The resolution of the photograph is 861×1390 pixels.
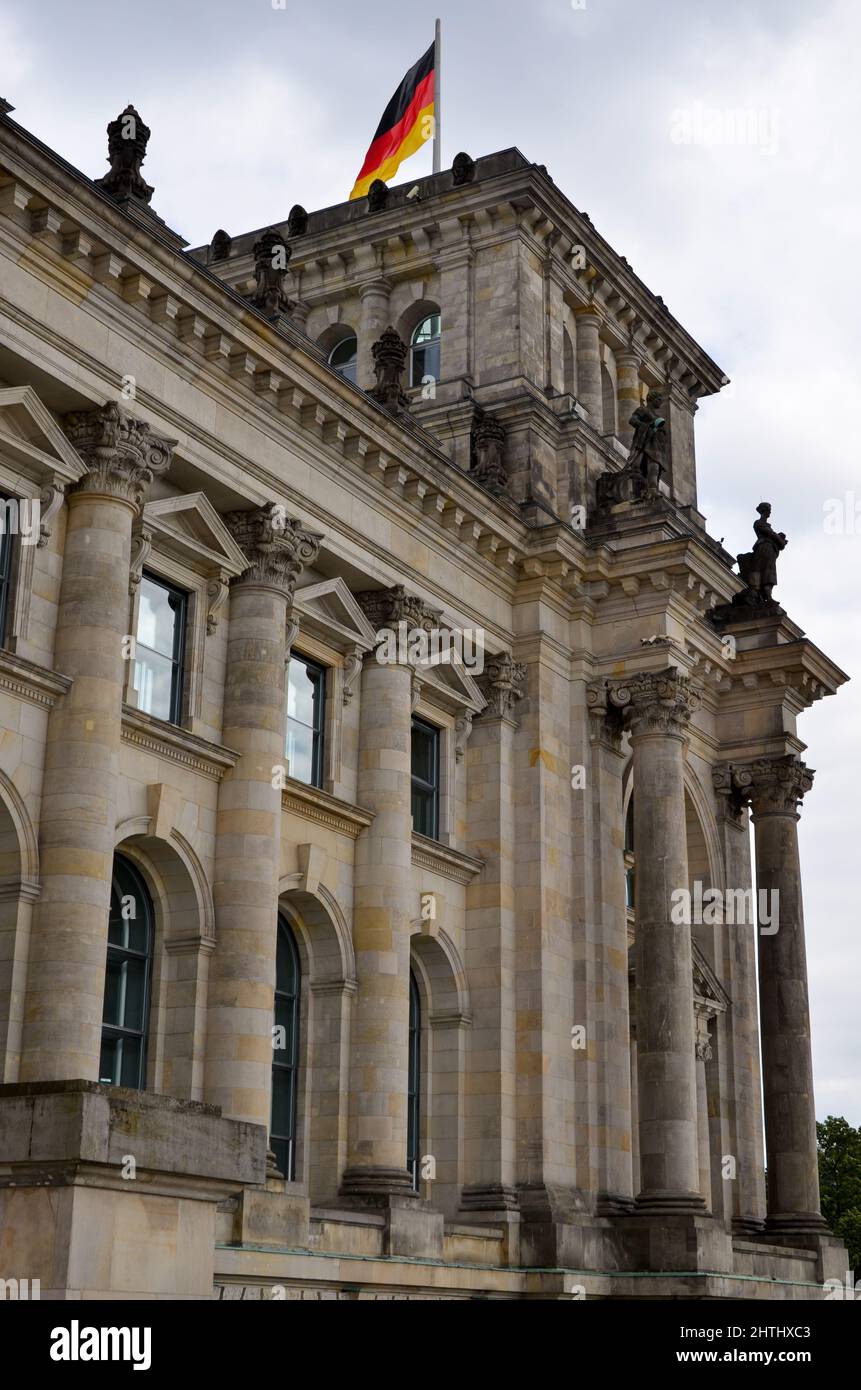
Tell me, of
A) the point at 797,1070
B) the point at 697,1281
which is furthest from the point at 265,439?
the point at 797,1070

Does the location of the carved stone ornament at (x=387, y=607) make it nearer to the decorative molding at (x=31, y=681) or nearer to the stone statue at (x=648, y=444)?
the stone statue at (x=648, y=444)

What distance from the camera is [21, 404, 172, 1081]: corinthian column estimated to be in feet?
60.5

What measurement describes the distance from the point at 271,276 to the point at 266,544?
4.37 metres

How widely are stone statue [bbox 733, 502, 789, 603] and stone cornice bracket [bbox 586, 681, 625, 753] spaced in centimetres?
599

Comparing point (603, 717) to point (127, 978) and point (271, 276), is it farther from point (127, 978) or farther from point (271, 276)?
point (127, 978)

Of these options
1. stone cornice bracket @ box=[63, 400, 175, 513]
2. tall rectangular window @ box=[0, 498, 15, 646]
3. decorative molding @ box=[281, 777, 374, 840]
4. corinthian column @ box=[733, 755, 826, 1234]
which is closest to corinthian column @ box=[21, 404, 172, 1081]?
stone cornice bracket @ box=[63, 400, 175, 513]

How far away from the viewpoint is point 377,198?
34.7 metres

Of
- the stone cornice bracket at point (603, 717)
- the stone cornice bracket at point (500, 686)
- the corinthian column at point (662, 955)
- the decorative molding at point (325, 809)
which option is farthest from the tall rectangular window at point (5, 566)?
the stone cornice bracket at point (603, 717)

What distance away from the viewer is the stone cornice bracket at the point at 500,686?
29.1 metres

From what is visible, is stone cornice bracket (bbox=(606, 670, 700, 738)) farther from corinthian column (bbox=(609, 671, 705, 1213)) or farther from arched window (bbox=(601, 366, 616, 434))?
arched window (bbox=(601, 366, 616, 434))

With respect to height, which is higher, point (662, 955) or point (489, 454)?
point (489, 454)

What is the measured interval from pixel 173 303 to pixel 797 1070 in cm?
1972

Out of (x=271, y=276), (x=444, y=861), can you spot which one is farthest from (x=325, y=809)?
(x=271, y=276)
